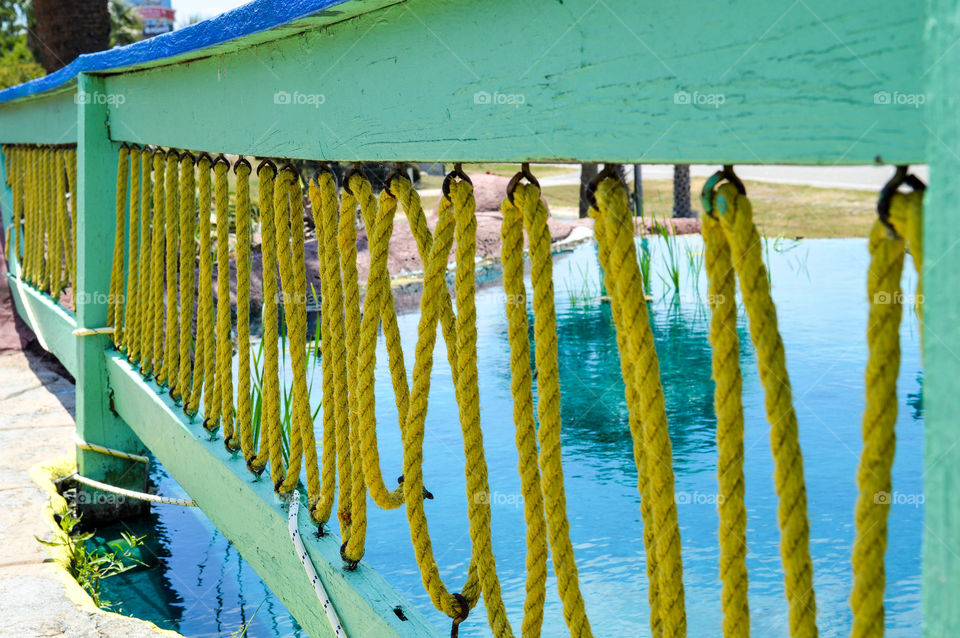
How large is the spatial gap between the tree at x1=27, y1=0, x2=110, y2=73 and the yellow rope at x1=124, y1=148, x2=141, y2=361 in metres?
6.65

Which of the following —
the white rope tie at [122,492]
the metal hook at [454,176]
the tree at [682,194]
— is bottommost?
the white rope tie at [122,492]

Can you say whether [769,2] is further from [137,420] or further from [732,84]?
[137,420]

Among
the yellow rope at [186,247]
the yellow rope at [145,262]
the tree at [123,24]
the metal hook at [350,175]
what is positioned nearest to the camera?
the metal hook at [350,175]

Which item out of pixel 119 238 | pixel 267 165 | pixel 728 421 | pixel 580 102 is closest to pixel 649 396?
pixel 728 421

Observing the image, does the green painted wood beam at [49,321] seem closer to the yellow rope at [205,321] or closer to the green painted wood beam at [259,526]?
the green painted wood beam at [259,526]

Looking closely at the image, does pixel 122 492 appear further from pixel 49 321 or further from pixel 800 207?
pixel 800 207

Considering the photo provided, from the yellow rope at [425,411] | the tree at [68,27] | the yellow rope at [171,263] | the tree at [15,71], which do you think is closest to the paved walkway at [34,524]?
the yellow rope at [171,263]

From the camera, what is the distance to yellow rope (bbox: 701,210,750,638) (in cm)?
99

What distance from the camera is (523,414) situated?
1344 mm

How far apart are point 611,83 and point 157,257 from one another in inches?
84.8

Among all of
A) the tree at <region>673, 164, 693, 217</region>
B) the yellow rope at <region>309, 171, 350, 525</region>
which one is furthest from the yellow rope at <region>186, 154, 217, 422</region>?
the tree at <region>673, 164, 693, 217</region>

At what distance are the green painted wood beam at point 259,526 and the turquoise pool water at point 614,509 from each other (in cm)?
59

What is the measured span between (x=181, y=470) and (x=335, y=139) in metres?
1.49

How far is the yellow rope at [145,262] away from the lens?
Result: 9.90ft
